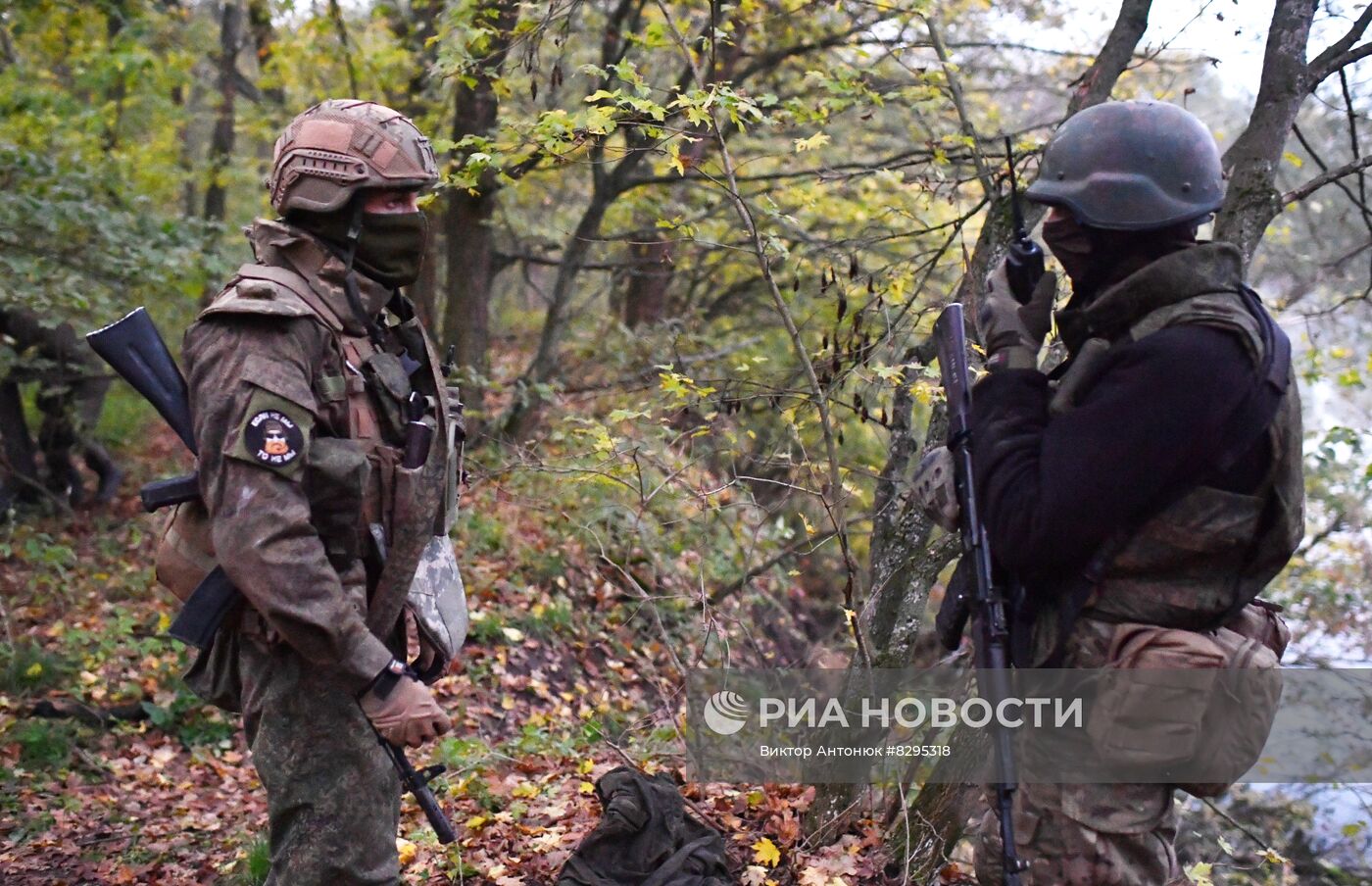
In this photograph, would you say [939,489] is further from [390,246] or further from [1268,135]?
[1268,135]

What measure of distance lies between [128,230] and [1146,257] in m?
7.81

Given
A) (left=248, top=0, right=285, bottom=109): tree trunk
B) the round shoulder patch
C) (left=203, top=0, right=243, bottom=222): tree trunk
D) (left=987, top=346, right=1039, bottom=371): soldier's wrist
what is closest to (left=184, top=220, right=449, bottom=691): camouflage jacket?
the round shoulder patch

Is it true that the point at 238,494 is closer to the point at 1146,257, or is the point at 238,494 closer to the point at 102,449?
the point at 1146,257

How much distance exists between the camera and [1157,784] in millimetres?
2500

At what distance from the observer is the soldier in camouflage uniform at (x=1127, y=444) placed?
231 centimetres

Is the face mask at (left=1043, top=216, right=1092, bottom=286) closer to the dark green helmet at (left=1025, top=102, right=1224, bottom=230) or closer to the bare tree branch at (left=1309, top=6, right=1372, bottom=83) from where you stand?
the dark green helmet at (left=1025, top=102, right=1224, bottom=230)

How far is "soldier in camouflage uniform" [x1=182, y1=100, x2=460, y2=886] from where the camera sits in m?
2.58

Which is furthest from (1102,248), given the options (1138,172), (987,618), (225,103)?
(225,103)

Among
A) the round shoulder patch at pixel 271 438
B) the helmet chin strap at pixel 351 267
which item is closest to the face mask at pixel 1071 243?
the helmet chin strap at pixel 351 267

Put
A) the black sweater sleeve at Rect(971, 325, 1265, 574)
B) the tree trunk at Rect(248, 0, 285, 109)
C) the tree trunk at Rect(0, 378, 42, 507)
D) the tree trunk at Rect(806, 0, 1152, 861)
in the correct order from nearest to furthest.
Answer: the black sweater sleeve at Rect(971, 325, 1265, 574) < the tree trunk at Rect(806, 0, 1152, 861) < the tree trunk at Rect(0, 378, 42, 507) < the tree trunk at Rect(248, 0, 285, 109)

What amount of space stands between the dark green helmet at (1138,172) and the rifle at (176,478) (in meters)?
2.11

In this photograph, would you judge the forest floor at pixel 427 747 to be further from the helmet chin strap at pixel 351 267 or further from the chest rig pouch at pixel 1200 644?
the helmet chin strap at pixel 351 267

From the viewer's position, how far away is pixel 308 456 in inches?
105

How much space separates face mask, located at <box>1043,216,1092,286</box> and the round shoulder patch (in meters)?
1.85
